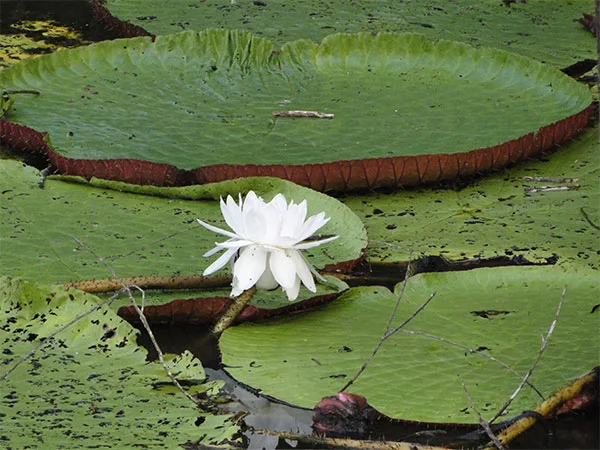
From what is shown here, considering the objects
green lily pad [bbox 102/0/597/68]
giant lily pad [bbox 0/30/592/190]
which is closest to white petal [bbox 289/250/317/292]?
giant lily pad [bbox 0/30/592/190]

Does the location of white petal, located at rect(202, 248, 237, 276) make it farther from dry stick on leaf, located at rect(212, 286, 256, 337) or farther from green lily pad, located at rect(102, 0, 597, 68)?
green lily pad, located at rect(102, 0, 597, 68)

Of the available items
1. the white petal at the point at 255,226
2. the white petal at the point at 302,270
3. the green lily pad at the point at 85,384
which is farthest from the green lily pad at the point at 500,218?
the green lily pad at the point at 85,384

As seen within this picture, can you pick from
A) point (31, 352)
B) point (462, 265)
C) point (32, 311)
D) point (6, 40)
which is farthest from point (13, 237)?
point (6, 40)

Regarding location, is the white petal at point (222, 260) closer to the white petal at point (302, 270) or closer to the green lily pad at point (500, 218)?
the white petal at point (302, 270)

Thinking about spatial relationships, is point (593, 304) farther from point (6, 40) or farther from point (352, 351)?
point (6, 40)

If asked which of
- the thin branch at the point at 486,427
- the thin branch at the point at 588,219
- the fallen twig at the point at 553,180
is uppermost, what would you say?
the fallen twig at the point at 553,180

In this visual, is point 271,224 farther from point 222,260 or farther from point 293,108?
A: point 293,108

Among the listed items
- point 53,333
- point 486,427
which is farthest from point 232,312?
point 486,427
